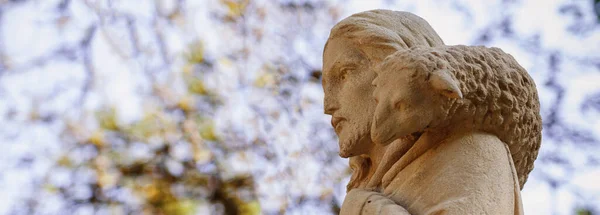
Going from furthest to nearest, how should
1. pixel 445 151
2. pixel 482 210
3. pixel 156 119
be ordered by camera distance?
pixel 156 119
pixel 445 151
pixel 482 210

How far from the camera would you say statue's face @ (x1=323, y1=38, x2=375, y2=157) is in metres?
3.56

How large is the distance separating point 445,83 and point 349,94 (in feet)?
2.35

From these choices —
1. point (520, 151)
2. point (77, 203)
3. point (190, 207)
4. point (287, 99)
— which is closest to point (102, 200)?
point (77, 203)

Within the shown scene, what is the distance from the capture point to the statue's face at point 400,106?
3.06m

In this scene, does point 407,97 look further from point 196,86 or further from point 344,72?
point 196,86

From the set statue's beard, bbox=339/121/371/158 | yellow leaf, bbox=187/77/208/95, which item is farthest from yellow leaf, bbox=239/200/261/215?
statue's beard, bbox=339/121/371/158

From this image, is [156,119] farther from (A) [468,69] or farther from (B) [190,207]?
(A) [468,69]

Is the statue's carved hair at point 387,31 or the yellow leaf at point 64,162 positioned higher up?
the yellow leaf at point 64,162

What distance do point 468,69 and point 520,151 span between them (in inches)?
16.9

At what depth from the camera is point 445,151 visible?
3166 millimetres

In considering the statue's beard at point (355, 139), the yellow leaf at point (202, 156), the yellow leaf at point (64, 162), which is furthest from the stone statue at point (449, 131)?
the yellow leaf at point (64, 162)

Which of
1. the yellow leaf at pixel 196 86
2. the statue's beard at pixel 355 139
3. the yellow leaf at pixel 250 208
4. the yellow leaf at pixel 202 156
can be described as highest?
the yellow leaf at pixel 196 86

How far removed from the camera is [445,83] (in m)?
2.97

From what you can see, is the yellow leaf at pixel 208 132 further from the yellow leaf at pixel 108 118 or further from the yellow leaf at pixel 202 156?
the yellow leaf at pixel 108 118
